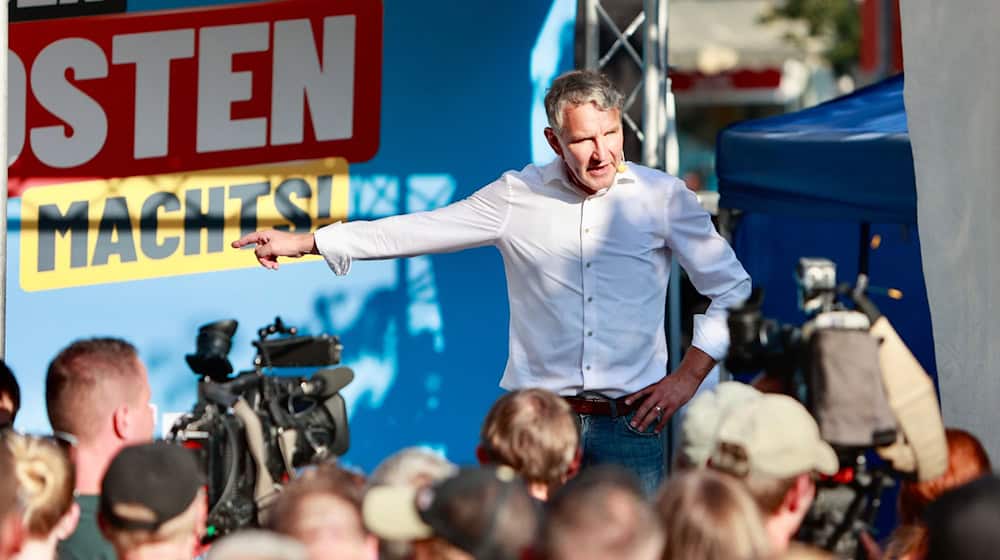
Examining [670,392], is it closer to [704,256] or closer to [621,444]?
[621,444]

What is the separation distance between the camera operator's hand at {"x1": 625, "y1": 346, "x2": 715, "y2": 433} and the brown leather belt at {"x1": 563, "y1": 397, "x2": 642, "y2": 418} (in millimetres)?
35

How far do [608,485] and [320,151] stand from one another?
3.85 metres

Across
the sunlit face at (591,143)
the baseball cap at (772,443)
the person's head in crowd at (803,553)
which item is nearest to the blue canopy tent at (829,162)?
the sunlit face at (591,143)

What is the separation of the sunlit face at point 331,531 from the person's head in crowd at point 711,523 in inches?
22.3

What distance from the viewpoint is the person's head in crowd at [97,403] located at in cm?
324

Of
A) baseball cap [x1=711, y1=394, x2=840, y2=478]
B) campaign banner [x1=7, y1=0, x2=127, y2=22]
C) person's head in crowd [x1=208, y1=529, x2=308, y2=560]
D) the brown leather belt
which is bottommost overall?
person's head in crowd [x1=208, y1=529, x2=308, y2=560]

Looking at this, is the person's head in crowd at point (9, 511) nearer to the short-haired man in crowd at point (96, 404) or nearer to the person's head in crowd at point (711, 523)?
the short-haired man in crowd at point (96, 404)

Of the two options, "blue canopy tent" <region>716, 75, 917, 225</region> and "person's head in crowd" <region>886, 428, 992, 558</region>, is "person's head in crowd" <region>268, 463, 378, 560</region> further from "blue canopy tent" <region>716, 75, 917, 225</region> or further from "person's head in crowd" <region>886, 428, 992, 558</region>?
"blue canopy tent" <region>716, 75, 917, 225</region>

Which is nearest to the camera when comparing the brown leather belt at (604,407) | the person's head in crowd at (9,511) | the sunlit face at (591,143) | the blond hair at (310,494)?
the person's head in crowd at (9,511)

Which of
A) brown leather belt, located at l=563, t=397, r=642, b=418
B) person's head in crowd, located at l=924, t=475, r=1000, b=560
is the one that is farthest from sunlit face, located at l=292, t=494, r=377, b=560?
brown leather belt, located at l=563, t=397, r=642, b=418

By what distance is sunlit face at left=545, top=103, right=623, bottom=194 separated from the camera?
367 centimetres

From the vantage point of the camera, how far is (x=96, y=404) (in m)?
3.27

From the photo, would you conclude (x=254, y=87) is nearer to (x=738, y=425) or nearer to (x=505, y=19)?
(x=505, y=19)

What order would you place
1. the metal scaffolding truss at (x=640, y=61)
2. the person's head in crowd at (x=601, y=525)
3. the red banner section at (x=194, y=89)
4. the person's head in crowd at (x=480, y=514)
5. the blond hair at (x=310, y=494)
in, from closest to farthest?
the person's head in crowd at (x=601, y=525)
the person's head in crowd at (x=480, y=514)
the blond hair at (x=310, y=494)
the metal scaffolding truss at (x=640, y=61)
the red banner section at (x=194, y=89)
